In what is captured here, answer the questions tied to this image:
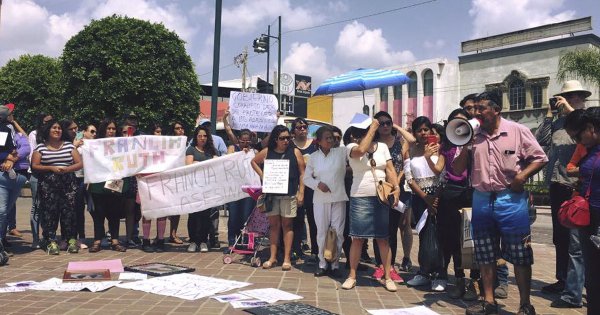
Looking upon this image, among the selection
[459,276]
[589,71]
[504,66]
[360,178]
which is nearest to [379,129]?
[360,178]

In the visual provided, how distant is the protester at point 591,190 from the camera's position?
378 cm

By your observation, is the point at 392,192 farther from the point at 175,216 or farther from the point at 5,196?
the point at 5,196

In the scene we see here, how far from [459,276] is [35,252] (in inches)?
231

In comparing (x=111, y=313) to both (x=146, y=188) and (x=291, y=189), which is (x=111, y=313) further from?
(x=146, y=188)

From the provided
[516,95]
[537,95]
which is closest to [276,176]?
[537,95]

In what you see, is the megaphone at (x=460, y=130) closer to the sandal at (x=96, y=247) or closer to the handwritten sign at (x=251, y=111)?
the handwritten sign at (x=251, y=111)

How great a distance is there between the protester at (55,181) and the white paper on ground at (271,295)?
137 inches

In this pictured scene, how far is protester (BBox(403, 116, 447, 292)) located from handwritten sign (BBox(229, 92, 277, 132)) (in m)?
4.02

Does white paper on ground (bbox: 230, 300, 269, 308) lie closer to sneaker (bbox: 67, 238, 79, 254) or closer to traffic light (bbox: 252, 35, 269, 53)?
sneaker (bbox: 67, 238, 79, 254)

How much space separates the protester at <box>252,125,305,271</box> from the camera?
22.0 feet

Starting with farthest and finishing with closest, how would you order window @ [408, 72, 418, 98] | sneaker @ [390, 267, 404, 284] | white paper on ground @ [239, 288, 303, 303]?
window @ [408, 72, 418, 98]
sneaker @ [390, 267, 404, 284]
white paper on ground @ [239, 288, 303, 303]

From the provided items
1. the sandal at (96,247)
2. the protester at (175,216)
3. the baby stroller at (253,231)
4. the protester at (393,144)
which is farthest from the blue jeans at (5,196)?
the protester at (393,144)

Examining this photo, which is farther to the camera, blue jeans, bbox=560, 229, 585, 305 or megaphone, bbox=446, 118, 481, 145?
blue jeans, bbox=560, 229, 585, 305

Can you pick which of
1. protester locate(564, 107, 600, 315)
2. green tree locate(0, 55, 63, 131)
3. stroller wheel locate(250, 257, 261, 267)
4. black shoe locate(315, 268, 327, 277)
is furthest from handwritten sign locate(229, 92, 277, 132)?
green tree locate(0, 55, 63, 131)
